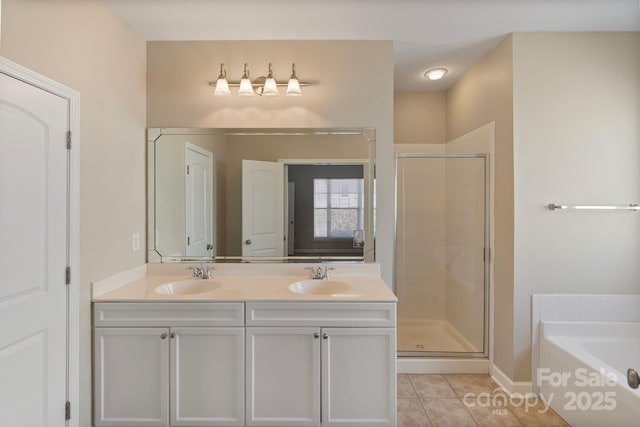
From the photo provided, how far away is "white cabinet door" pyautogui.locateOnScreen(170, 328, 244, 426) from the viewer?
6.34 feet

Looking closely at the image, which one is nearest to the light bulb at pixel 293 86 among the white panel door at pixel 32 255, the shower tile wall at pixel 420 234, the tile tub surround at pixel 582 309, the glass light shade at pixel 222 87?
the glass light shade at pixel 222 87

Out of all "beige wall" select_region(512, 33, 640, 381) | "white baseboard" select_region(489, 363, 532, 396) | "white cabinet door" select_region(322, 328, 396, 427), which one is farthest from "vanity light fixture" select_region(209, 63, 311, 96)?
"white baseboard" select_region(489, 363, 532, 396)

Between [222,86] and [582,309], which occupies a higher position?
[222,86]

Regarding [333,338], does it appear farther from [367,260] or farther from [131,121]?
[131,121]

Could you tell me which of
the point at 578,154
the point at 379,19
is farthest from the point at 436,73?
the point at 578,154

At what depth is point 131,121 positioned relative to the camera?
2357 millimetres

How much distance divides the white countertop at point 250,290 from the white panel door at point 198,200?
0.81ft

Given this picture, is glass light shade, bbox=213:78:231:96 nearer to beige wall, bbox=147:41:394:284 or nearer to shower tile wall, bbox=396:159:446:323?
beige wall, bbox=147:41:394:284

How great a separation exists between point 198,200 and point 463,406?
235 centimetres

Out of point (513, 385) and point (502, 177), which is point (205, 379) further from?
point (502, 177)

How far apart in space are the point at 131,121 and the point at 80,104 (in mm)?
536

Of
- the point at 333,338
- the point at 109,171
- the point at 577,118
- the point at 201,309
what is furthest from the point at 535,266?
the point at 109,171

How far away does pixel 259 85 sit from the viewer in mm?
2537

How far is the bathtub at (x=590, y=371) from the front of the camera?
181 centimetres
